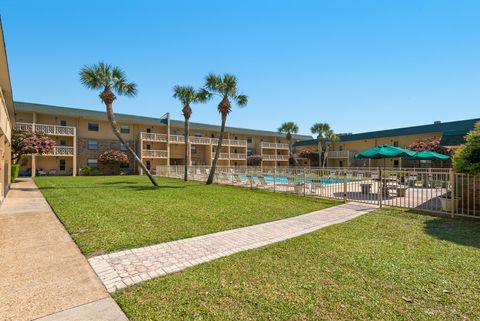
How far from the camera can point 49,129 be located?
2770 cm

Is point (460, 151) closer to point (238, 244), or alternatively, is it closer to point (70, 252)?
point (238, 244)

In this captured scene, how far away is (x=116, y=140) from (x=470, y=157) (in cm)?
3650

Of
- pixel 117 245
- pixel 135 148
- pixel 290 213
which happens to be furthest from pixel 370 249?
pixel 135 148

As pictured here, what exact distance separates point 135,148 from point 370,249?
34.8 metres

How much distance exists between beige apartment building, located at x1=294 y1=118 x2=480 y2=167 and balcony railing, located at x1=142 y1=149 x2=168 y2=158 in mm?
27365

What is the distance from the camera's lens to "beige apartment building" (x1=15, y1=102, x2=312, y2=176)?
28.0 meters

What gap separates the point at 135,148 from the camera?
3450cm

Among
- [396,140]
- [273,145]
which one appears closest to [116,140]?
[273,145]

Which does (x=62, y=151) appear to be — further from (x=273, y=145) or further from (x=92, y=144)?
(x=273, y=145)

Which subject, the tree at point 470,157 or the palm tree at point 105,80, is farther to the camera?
the palm tree at point 105,80

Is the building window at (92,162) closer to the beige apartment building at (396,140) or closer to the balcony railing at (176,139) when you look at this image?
the balcony railing at (176,139)

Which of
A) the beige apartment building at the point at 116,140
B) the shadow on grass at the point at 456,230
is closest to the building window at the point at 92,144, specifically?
the beige apartment building at the point at 116,140

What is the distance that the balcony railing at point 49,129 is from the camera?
25.9 meters

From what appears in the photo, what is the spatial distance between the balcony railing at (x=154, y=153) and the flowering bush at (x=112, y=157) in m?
2.99
